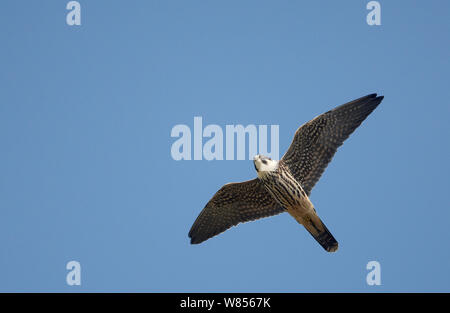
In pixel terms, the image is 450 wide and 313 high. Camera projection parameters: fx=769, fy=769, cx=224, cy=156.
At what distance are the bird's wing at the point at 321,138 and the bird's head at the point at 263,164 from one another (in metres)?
0.59

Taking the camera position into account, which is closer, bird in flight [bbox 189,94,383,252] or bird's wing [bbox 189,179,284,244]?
bird in flight [bbox 189,94,383,252]

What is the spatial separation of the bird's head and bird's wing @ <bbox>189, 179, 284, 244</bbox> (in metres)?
Answer: 0.81

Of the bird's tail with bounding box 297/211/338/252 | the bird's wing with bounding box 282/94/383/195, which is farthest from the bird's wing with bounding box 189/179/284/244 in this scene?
the bird's tail with bounding box 297/211/338/252

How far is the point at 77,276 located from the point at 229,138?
15.2ft

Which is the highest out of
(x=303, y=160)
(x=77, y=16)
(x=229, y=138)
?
(x=77, y=16)

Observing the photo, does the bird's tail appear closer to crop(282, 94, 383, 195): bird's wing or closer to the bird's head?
crop(282, 94, 383, 195): bird's wing

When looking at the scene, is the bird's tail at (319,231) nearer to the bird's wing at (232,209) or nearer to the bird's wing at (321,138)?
the bird's wing at (321,138)

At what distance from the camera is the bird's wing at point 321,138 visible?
1475 centimetres

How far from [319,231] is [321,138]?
5.86 feet

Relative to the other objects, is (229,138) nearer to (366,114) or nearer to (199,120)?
(199,120)

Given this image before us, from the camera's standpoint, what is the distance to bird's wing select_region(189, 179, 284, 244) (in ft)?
50.3

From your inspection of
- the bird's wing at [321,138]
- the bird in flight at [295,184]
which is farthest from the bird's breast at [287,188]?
the bird's wing at [321,138]

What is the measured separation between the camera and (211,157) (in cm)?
1720
